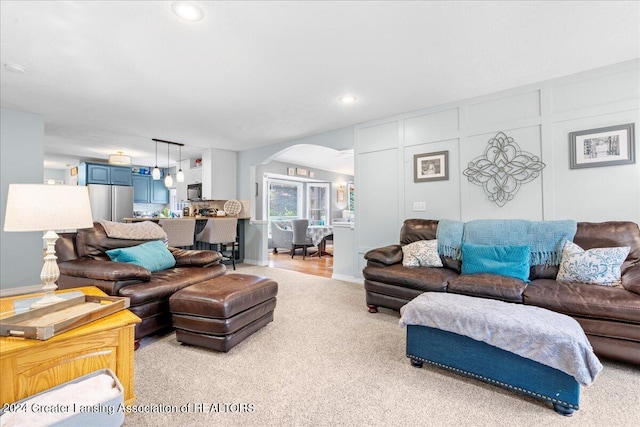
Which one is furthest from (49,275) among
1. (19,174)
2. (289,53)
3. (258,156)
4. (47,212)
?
(258,156)

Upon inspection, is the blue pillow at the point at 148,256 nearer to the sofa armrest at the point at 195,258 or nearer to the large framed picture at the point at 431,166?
the sofa armrest at the point at 195,258

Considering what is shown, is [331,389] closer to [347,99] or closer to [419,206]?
[419,206]

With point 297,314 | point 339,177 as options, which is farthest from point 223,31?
point 339,177

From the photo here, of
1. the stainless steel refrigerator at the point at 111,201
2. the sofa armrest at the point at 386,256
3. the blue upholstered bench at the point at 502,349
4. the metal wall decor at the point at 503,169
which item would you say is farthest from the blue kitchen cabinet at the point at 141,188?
the blue upholstered bench at the point at 502,349

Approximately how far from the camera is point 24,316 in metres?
1.42

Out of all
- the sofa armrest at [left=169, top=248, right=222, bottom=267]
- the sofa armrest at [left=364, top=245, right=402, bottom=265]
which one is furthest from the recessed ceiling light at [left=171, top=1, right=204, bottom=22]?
the sofa armrest at [left=364, top=245, right=402, bottom=265]

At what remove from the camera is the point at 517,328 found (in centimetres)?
163

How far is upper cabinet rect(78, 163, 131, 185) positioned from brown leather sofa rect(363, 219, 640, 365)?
6679mm

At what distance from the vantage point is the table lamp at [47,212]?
1.48m

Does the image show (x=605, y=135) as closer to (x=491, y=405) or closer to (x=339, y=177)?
(x=491, y=405)

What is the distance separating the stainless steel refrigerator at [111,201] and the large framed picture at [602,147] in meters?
8.01

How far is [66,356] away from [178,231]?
3.43m

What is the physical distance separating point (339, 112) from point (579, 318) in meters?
3.19

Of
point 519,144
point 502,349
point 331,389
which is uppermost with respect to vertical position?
point 519,144
